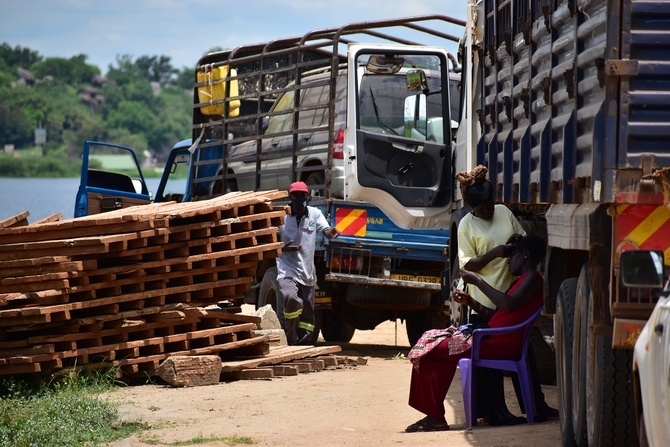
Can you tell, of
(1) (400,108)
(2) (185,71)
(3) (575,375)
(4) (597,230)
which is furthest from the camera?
(2) (185,71)

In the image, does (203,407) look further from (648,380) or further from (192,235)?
(648,380)

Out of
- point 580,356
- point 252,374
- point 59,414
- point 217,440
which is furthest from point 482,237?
point 252,374

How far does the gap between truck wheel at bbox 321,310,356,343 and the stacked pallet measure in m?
2.85

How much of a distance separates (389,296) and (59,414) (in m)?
4.85

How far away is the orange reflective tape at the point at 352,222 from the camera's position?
12.1 meters

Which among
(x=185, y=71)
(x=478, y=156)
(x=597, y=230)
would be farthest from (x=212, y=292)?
(x=185, y=71)

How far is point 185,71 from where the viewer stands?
502 feet

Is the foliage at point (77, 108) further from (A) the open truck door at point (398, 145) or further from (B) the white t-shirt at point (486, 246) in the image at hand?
(B) the white t-shirt at point (486, 246)

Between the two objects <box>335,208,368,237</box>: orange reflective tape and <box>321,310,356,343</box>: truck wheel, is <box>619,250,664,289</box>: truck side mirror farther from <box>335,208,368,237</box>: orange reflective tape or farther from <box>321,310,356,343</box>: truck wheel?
<box>321,310,356,343</box>: truck wheel

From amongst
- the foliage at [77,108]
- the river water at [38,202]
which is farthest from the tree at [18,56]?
the river water at [38,202]

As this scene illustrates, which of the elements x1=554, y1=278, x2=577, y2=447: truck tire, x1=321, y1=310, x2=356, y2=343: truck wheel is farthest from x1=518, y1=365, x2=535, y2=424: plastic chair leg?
x1=321, y1=310, x2=356, y2=343: truck wheel

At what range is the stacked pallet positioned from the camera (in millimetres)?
9305

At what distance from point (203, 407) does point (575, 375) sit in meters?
3.24

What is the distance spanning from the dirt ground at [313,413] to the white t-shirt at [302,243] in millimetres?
1270
